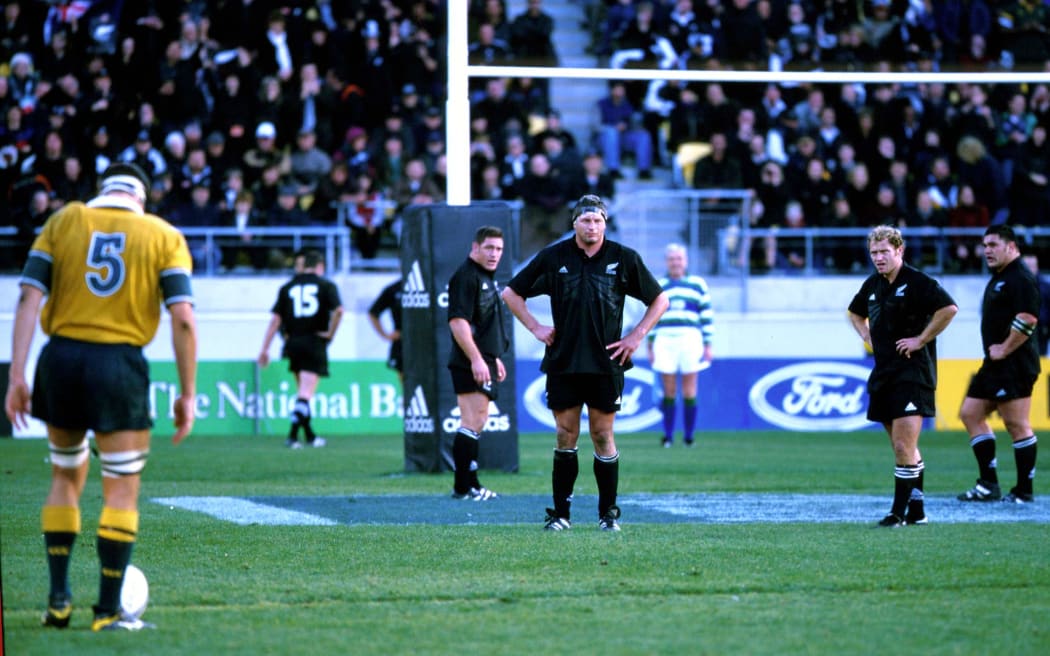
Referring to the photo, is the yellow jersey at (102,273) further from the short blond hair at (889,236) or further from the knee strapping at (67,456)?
the short blond hair at (889,236)

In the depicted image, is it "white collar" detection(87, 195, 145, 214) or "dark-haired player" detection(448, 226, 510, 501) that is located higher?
"white collar" detection(87, 195, 145, 214)

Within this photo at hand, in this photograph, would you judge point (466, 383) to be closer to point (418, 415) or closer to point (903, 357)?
point (418, 415)

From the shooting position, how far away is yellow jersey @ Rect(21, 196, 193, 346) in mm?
6848

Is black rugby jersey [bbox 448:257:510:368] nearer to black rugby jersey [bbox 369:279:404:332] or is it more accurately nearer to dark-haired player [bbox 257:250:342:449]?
dark-haired player [bbox 257:250:342:449]

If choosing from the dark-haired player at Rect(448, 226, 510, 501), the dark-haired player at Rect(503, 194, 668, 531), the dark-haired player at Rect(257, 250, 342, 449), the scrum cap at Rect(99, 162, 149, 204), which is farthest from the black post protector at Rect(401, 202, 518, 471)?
the scrum cap at Rect(99, 162, 149, 204)

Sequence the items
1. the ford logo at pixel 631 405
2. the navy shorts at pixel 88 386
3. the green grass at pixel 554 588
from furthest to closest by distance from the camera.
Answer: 1. the ford logo at pixel 631 405
2. the navy shorts at pixel 88 386
3. the green grass at pixel 554 588

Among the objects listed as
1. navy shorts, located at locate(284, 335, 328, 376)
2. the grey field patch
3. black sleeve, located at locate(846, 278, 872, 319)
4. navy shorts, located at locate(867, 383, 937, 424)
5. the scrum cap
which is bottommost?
the grey field patch

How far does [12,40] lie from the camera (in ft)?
88.0

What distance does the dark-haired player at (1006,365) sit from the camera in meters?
12.7

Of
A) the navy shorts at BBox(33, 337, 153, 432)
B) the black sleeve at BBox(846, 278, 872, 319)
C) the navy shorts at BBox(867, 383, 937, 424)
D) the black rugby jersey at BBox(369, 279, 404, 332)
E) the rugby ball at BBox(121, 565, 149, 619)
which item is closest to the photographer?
the navy shorts at BBox(33, 337, 153, 432)

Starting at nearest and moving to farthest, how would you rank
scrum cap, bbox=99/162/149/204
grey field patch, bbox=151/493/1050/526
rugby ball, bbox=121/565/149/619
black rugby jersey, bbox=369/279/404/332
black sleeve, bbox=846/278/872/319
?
rugby ball, bbox=121/565/149/619, scrum cap, bbox=99/162/149/204, black sleeve, bbox=846/278/872/319, grey field patch, bbox=151/493/1050/526, black rugby jersey, bbox=369/279/404/332

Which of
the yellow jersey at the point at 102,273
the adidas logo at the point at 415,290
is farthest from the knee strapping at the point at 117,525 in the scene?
the adidas logo at the point at 415,290

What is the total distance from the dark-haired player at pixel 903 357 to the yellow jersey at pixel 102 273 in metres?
5.59

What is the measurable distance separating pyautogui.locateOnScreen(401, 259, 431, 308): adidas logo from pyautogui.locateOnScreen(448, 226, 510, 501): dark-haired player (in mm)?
2225
